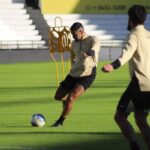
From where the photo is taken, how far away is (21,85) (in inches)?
1025

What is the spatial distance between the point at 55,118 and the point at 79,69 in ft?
6.85

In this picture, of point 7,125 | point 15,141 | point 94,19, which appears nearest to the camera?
point 15,141

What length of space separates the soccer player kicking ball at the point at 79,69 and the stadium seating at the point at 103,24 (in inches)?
1781

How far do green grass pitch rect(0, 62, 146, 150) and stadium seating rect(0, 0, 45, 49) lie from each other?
2870 cm

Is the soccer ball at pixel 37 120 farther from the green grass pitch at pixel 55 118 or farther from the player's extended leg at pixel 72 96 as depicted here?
the player's extended leg at pixel 72 96

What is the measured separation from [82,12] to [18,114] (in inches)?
1959

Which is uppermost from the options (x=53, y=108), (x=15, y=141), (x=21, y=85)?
(x=15, y=141)

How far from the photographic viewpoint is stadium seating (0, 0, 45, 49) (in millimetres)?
54844

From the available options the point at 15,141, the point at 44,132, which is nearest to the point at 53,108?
the point at 44,132

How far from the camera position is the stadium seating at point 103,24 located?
60972 millimetres

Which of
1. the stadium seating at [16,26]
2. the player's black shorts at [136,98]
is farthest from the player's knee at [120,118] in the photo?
the stadium seating at [16,26]

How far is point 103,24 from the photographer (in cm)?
6394

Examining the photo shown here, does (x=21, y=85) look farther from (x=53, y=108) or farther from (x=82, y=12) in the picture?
(x=82, y=12)

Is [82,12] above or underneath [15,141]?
underneath
